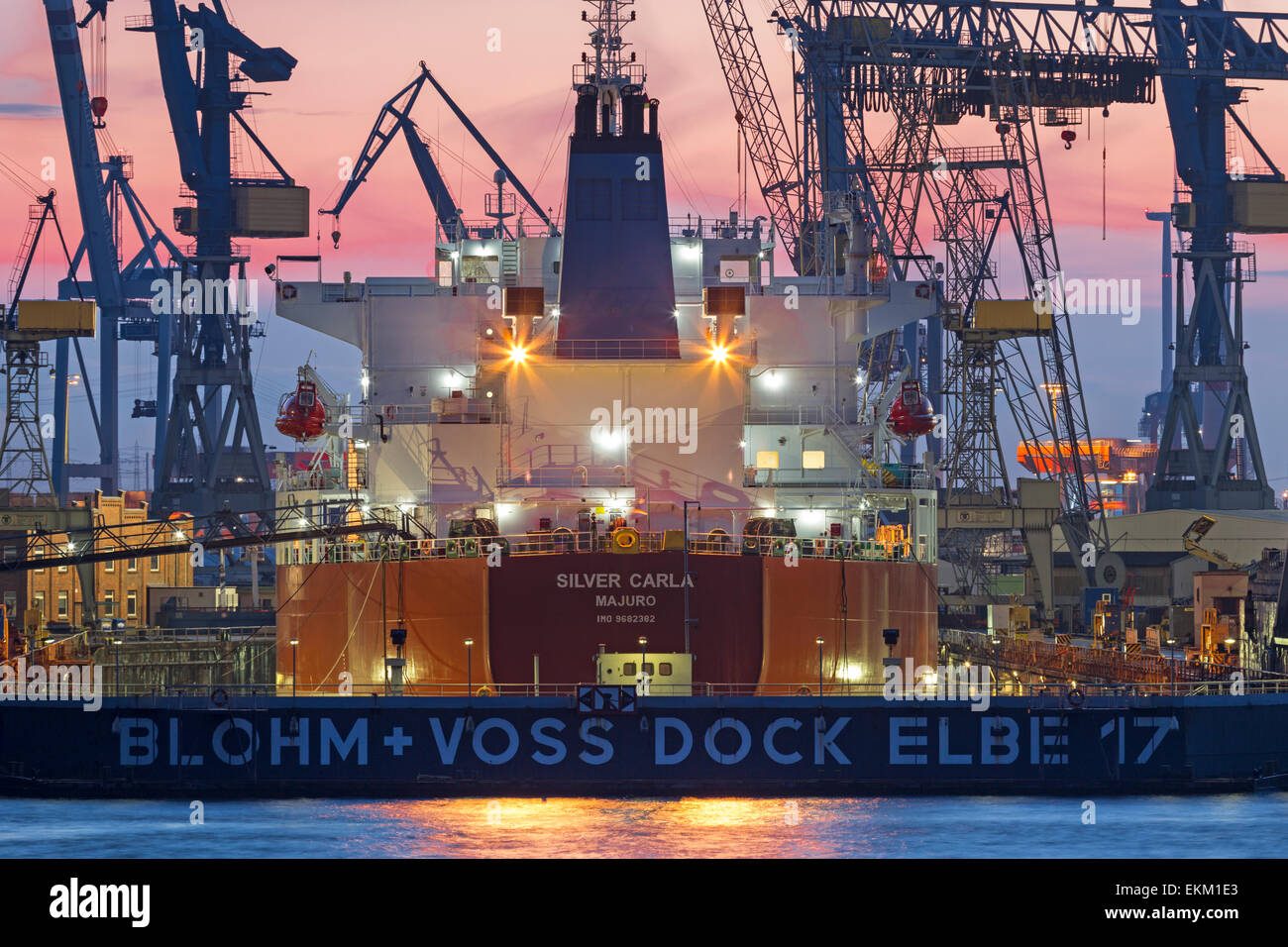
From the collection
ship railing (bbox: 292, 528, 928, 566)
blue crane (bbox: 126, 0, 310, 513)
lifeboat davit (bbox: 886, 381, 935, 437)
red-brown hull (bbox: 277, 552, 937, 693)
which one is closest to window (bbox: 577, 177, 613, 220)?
ship railing (bbox: 292, 528, 928, 566)

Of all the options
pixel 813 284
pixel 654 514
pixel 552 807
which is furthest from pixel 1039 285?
pixel 552 807

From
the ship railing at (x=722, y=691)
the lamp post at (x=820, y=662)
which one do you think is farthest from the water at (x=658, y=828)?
the lamp post at (x=820, y=662)

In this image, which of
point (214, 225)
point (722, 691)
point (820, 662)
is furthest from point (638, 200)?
point (214, 225)

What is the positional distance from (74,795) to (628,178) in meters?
19.4

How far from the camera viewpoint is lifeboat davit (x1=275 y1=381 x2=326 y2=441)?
175 feet

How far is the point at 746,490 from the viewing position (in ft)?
161

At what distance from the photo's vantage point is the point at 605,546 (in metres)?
45.0

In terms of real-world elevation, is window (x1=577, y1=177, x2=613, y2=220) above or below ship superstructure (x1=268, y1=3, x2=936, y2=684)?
above

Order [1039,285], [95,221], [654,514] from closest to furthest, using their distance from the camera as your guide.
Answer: [654,514]
[1039,285]
[95,221]

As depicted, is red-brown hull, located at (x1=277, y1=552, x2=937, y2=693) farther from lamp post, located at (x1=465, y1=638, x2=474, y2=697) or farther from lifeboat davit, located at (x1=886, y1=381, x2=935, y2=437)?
lifeboat davit, located at (x1=886, y1=381, x2=935, y2=437)

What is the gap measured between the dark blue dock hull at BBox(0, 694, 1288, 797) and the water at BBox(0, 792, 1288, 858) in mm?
440

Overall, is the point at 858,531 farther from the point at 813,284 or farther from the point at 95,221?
the point at 95,221

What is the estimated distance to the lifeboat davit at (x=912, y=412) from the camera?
5434cm

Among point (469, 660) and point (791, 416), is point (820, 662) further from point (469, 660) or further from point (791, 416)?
point (791, 416)
